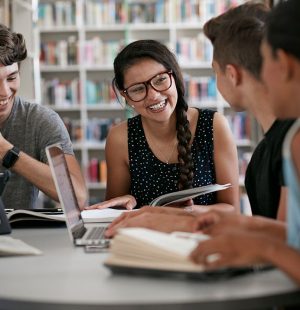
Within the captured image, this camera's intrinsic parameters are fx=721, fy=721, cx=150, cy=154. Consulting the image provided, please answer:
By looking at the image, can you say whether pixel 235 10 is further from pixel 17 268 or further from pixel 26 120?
pixel 26 120

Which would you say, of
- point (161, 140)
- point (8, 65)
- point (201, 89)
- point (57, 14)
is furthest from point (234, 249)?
point (57, 14)

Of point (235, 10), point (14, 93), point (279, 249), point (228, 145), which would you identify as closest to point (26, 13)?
point (14, 93)

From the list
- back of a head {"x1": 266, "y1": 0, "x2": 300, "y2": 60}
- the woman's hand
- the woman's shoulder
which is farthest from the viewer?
the woman's shoulder

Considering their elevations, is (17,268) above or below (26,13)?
below

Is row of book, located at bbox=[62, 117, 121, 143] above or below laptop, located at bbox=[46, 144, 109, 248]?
below

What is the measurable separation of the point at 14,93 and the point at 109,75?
A: 15.4 feet

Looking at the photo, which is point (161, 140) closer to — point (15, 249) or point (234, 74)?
point (234, 74)

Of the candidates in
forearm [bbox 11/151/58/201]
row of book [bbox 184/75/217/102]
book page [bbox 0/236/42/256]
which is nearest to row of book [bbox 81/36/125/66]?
row of book [bbox 184/75/217/102]

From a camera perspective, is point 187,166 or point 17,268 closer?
point 17,268

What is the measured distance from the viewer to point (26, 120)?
2.77m

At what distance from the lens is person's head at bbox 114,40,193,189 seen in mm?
2615

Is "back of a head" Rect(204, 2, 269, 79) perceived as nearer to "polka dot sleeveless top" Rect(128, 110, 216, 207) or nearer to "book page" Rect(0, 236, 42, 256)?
"book page" Rect(0, 236, 42, 256)

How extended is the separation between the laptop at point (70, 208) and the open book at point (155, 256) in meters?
0.32

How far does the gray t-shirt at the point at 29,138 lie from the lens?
272 centimetres
